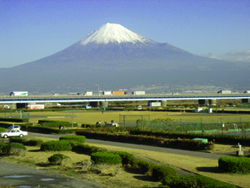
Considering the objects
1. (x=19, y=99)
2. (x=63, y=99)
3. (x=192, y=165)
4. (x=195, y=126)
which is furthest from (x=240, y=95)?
(x=192, y=165)

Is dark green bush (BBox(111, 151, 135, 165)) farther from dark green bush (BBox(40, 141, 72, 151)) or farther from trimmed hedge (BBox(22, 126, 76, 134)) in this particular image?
trimmed hedge (BBox(22, 126, 76, 134))

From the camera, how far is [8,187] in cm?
1567

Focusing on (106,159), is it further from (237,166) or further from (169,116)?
(169,116)

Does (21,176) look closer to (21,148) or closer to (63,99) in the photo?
(21,148)

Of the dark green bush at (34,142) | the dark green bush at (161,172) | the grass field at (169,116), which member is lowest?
the dark green bush at (161,172)

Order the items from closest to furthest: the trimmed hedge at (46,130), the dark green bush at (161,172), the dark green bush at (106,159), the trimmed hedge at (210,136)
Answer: the dark green bush at (161,172)
the dark green bush at (106,159)
the trimmed hedge at (210,136)
the trimmed hedge at (46,130)

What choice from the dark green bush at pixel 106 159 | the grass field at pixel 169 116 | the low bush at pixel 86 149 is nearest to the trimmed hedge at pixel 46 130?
the grass field at pixel 169 116

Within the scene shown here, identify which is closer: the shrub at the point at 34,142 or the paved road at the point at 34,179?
the paved road at the point at 34,179

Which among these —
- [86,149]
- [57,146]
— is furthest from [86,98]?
[86,149]


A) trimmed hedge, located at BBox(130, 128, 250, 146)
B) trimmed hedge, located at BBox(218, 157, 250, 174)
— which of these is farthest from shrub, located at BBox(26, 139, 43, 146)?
trimmed hedge, located at BBox(218, 157, 250, 174)

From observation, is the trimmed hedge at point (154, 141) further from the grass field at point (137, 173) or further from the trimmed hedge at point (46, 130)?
the trimmed hedge at point (46, 130)

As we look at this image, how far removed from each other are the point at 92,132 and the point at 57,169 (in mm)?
21329

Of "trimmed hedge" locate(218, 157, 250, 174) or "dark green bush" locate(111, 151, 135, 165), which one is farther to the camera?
"dark green bush" locate(111, 151, 135, 165)

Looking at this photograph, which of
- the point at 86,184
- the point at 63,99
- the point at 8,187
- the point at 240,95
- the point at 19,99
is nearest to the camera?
the point at 8,187
